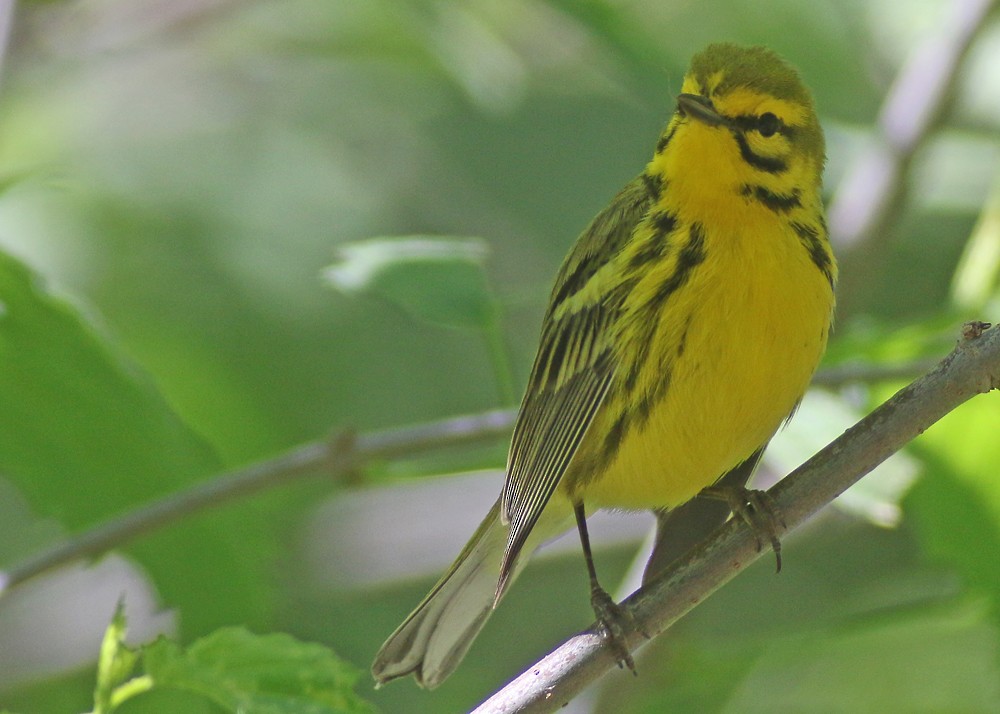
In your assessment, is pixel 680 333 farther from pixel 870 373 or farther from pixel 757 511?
pixel 870 373

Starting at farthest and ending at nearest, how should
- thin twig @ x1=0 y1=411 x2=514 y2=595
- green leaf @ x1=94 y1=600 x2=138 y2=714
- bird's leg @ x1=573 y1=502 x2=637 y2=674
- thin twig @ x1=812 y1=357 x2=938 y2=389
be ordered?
thin twig @ x1=812 y1=357 x2=938 y2=389 < thin twig @ x1=0 y1=411 x2=514 y2=595 < bird's leg @ x1=573 y1=502 x2=637 y2=674 < green leaf @ x1=94 y1=600 x2=138 y2=714

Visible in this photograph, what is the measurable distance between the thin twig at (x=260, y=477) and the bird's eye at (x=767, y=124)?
0.92 meters

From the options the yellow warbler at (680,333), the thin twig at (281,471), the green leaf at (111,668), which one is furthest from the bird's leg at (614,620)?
the green leaf at (111,668)

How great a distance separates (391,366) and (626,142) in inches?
59.8

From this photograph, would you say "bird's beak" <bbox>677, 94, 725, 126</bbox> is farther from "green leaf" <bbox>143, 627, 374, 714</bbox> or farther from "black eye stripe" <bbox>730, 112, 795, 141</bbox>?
"green leaf" <bbox>143, 627, 374, 714</bbox>

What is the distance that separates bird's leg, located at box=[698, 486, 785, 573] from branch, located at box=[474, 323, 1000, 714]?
5 centimetres

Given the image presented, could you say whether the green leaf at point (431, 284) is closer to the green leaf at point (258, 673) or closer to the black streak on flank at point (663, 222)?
the black streak on flank at point (663, 222)

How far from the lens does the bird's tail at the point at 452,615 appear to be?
3.36m

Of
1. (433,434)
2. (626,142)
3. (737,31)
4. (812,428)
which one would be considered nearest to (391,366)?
(626,142)

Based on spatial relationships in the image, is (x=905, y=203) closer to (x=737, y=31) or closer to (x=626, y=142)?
(x=737, y=31)

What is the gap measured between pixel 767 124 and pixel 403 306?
972 millimetres

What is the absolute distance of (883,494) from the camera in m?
2.88

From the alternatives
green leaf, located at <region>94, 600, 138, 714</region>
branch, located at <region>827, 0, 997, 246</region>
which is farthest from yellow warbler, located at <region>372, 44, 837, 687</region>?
branch, located at <region>827, 0, 997, 246</region>

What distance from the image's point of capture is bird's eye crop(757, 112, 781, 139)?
10.8 feet
